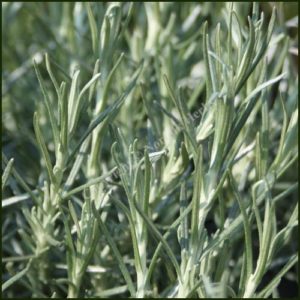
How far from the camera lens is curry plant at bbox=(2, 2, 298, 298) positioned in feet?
2.03

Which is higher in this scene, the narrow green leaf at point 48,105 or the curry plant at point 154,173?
the narrow green leaf at point 48,105

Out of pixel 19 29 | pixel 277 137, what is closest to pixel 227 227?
pixel 277 137

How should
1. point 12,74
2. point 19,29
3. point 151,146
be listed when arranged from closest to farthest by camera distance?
1. point 151,146
2. point 12,74
3. point 19,29

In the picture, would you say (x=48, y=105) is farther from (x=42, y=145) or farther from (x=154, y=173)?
(x=154, y=173)

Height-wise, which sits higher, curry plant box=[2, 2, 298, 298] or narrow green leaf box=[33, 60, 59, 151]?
narrow green leaf box=[33, 60, 59, 151]

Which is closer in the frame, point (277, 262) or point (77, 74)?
point (77, 74)

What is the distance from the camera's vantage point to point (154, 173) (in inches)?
27.7

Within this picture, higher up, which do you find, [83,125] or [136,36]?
[136,36]

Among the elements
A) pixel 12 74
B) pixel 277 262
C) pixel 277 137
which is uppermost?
pixel 12 74

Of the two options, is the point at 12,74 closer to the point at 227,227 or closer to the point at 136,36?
the point at 136,36

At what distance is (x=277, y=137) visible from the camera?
0.98 metres

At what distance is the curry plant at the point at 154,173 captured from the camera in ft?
2.03

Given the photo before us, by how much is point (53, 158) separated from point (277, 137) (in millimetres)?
349

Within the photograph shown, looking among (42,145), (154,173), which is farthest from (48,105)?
(154,173)
